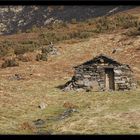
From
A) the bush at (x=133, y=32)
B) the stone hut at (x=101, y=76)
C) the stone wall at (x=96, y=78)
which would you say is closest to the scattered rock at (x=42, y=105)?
the stone hut at (x=101, y=76)

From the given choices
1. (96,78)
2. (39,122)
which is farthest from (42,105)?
(96,78)

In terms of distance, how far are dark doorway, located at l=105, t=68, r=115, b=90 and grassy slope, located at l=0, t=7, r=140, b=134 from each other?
196 cm

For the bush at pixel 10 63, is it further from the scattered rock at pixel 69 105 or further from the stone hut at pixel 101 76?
the scattered rock at pixel 69 105

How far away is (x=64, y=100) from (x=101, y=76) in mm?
5466

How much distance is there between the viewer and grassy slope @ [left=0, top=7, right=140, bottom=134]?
19.1m

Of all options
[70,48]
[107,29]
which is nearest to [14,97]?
[70,48]

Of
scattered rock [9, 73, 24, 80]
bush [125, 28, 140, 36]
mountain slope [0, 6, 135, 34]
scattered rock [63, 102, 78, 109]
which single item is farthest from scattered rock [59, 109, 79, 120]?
mountain slope [0, 6, 135, 34]

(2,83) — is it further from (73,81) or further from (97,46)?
(97,46)

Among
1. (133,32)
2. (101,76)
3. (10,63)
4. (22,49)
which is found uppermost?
(101,76)

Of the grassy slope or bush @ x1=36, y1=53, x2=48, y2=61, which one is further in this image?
bush @ x1=36, y1=53, x2=48, y2=61

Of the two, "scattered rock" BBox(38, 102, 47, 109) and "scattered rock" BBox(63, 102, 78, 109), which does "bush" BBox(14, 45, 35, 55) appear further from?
"scattered rock" BBox(63, 102, 78, 109)

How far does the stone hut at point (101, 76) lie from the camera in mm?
31000

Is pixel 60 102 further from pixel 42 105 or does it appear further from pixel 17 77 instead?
pixel 17 77

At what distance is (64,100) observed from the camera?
88.8 feet
